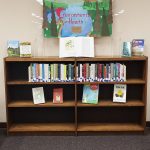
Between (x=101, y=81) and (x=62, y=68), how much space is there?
567 millimetres

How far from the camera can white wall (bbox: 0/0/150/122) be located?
370 cm

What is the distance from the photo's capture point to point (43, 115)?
390cm

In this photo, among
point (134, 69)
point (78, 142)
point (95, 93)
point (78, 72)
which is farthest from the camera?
point (134, 69)

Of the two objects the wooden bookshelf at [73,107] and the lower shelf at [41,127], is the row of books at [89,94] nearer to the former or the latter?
the wooden bookshelf at [73,107]

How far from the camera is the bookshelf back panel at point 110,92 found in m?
3.85

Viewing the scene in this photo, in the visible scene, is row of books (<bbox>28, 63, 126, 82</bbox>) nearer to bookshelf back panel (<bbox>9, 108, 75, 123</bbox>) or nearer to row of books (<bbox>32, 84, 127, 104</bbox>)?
row of books (<bbox>32, 84, 127, 104</bbox>)

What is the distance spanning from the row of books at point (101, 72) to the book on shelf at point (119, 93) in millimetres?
169

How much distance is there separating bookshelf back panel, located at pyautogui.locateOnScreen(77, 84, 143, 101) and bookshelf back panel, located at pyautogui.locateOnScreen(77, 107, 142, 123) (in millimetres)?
169

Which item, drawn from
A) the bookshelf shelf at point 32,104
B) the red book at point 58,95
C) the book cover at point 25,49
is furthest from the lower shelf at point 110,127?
the book cover at point 25,49

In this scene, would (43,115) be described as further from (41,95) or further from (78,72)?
(78,72)

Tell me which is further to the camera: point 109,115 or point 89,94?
point 109,115

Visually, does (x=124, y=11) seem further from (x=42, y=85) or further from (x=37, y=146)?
(x=37, y=146)

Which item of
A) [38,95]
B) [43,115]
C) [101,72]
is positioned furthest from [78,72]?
[43,115]

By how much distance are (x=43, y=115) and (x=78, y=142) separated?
78 centimetres
